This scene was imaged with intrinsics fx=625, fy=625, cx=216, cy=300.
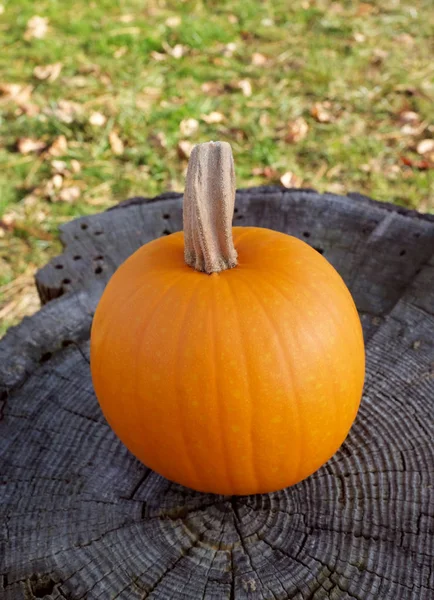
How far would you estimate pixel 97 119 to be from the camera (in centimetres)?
497

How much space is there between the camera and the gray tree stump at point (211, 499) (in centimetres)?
163

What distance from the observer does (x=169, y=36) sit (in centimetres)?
599

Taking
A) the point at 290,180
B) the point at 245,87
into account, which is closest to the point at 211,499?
the point at 290,180

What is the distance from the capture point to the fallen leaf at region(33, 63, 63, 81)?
5.50m

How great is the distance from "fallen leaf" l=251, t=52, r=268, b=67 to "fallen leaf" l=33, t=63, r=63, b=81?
69.2 inches

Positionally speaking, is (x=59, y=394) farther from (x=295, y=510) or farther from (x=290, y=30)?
(x=290, y=30)

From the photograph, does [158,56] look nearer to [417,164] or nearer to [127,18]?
[127,18]

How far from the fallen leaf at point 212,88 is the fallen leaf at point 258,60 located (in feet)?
1.60

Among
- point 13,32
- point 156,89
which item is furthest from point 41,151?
point 13,32

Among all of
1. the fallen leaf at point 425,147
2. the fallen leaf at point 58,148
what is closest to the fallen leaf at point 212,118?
the fallen leaf at point 58,148

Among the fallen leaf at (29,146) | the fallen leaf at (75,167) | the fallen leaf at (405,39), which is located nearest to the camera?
the fallen leaf at (75,167)

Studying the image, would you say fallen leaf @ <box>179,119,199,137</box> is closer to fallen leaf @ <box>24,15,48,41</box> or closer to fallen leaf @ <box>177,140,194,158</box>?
fallen leaf @ <box>177,140,194,158</box>

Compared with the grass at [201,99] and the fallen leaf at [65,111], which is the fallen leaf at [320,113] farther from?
the fallen leaf at [65,111]

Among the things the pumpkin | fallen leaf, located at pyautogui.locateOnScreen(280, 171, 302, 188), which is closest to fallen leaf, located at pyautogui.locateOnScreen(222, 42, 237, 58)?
fallen leaf, located at pyautogui.locateOnScreen(280, 171, 302, 188)
